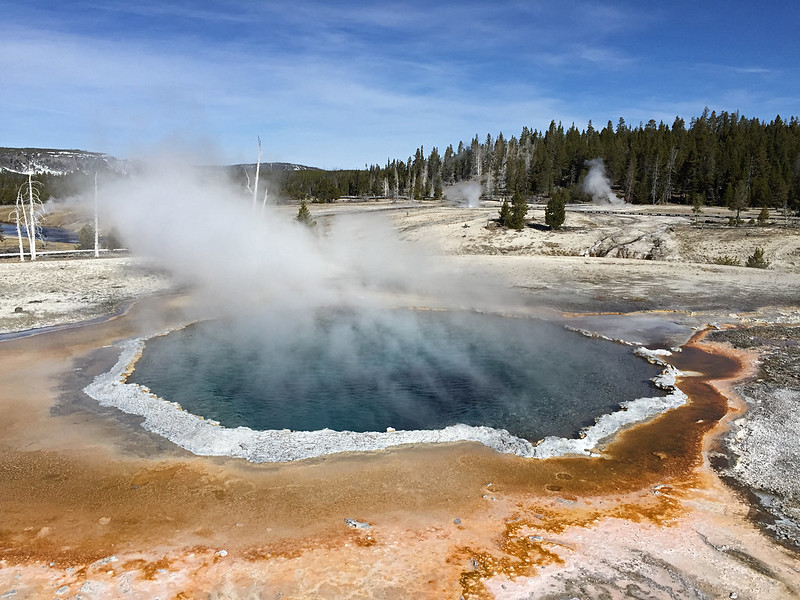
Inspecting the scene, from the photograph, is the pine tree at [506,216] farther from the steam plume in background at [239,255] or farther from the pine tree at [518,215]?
the steam plume in background at [239,255]

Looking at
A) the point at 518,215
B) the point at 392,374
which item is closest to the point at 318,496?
the point at 392,374

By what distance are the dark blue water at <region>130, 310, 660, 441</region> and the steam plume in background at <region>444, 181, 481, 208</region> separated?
2977 cm

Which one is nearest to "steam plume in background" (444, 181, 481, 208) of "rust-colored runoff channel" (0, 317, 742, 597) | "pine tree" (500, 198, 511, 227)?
"pine tree" (500, 198, 511, 227)

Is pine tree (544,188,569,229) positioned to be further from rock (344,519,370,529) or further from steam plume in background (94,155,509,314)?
rock (344,519,370,529)

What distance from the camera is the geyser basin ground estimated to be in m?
6.99

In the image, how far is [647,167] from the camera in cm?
4650

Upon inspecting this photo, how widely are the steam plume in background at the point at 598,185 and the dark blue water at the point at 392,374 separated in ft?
116

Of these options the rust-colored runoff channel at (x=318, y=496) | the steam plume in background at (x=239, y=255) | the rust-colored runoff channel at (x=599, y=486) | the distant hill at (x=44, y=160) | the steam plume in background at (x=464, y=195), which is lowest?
the rust-colored runoff channel at (x=318, y=496)

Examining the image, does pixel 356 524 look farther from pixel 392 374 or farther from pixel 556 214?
pixel 556 214

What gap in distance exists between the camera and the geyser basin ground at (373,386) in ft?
22.9

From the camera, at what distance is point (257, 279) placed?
18.3m

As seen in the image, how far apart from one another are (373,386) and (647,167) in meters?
44.8

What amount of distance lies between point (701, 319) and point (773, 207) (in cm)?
3044

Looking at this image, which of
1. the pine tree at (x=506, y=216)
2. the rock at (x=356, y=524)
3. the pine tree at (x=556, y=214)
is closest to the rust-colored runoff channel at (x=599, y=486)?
the rock at (x=356, y=524)
